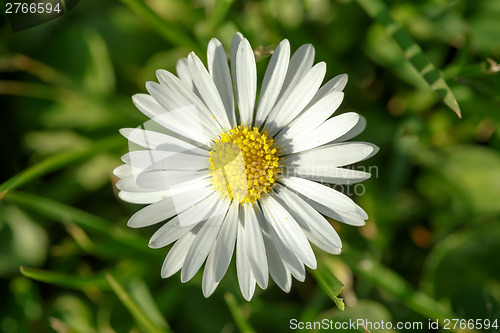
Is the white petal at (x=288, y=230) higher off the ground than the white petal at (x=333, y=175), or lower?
lower

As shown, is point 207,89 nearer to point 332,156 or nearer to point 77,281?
point 332,156

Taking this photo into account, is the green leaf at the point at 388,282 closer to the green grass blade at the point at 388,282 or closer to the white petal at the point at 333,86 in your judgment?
the green grass blade at the point at 388,282

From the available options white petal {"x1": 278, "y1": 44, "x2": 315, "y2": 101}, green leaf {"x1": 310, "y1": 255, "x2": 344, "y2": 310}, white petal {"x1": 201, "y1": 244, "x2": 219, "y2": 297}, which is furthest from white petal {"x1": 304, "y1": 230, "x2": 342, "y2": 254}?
white petal {"x1": 278, "y1": 44, "x2": 315, "y2": 101}

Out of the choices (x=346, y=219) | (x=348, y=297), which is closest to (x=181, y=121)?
(x=346, y=219)

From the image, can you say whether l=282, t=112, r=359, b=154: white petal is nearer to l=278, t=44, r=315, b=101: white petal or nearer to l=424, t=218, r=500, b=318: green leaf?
l=278, t=44, r=315, b=101: white petal

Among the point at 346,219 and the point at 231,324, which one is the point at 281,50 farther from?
the point at 231,324

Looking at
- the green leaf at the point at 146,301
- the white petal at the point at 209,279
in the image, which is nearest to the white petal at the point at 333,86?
the white petal at the point at 209,279
